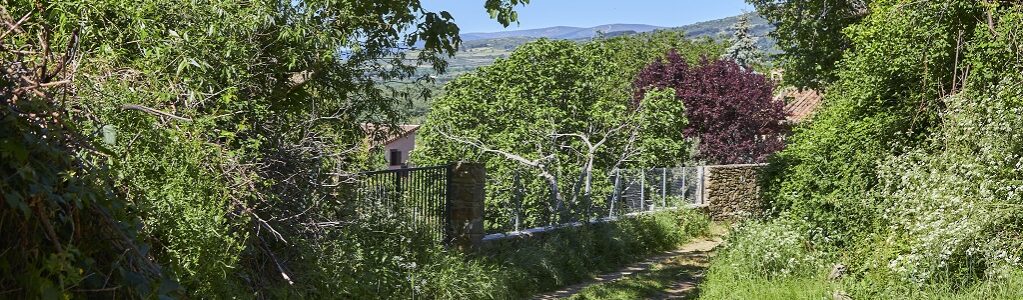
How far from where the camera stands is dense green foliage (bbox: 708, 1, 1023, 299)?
28.3 ft

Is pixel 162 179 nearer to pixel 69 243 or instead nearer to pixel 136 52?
pixel 136 52

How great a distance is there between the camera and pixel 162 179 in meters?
5.48

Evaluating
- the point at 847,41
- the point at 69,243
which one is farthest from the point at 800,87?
the point at 69,243

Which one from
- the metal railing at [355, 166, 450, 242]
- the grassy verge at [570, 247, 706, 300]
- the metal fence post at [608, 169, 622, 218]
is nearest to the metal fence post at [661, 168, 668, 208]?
the metal fence post at [608, 169, 622, 218]

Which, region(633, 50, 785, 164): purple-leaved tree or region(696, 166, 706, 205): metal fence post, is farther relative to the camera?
region(633, 50, 785, 164): purple-leaved tree

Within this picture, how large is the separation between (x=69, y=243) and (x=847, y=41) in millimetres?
15817

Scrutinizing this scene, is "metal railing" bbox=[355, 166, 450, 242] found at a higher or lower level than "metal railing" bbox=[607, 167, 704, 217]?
higher

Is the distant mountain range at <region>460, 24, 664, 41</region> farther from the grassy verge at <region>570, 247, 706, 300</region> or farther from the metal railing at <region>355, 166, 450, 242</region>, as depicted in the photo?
the grassy verge at <region>570, 247, 706, 300</region>

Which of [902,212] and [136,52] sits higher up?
[136,52]

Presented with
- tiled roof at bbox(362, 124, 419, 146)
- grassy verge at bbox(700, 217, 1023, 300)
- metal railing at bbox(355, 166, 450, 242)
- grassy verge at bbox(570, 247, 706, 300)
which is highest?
tiled roof at bbox(362, 124, 419, 146)

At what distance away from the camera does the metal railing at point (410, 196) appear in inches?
385

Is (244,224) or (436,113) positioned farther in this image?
(436,113)

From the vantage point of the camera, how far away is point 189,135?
6.19 meters

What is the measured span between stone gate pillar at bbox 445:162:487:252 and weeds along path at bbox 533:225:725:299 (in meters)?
1.16
